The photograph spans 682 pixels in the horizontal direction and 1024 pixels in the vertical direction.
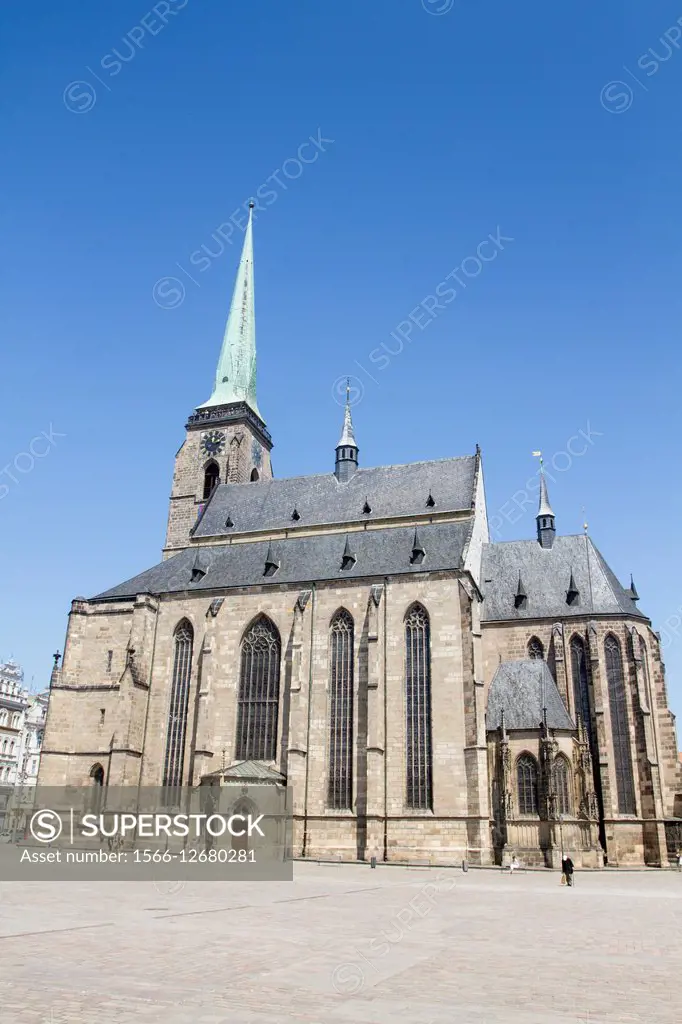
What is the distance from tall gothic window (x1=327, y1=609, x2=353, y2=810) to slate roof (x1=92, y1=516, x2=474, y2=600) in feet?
9.34

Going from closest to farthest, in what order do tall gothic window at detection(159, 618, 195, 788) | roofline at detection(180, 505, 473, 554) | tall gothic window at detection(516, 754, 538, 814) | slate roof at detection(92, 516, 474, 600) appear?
tall gothic window at detection(516, 754, 538, 814), tall gothic window at detection(159, 618, 195, 788), slate roof at detection(92, 516, 474, 600), roofline at detection(180, 505, 473, 554)

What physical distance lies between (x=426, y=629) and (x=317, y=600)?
575 centimetres

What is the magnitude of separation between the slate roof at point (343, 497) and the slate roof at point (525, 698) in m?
9.18

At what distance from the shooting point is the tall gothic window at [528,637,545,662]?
41.5 metres

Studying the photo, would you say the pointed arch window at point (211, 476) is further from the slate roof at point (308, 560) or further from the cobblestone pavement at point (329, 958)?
the cobblestone pavement at point (329, 958)

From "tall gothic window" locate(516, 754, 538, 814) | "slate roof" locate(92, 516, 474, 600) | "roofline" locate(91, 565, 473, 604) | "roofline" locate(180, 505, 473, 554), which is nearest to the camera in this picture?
"tall gothic window" locate(516, 754, 538, 814)

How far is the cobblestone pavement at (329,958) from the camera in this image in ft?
24.2

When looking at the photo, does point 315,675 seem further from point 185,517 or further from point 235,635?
point 185,517

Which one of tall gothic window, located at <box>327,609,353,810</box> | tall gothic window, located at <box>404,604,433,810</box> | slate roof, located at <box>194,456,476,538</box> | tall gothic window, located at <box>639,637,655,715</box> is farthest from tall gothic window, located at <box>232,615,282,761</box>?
tall gothic window, located at <box>639,637,655,715</box>

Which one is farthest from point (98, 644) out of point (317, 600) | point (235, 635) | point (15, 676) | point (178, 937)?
point (15, 676)

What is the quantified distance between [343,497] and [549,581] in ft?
42.3

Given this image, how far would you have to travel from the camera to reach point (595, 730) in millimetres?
38656

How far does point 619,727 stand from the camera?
38.9 m

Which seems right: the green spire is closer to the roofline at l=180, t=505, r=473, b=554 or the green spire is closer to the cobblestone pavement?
the roofline at l=180, t=505, r=473, b=554
